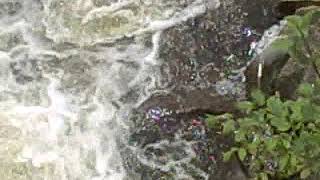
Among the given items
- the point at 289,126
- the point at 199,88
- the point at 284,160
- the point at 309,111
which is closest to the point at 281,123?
the point at 289,126

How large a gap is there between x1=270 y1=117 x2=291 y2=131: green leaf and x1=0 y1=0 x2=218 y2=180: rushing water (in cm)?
110

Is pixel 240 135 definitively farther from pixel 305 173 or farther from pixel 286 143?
pixel 305 173

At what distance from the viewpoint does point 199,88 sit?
13.0 feet

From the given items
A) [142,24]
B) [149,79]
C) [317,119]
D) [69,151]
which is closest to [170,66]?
[149,79]

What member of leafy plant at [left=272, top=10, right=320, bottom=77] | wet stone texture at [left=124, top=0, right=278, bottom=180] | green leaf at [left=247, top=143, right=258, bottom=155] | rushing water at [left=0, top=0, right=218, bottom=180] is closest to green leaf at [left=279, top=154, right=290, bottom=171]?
green leaf at [left=247, top=143, right=258, bottom=155]

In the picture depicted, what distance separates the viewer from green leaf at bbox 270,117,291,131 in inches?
113

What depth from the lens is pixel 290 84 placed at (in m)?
3.57

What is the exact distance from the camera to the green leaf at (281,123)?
288cm

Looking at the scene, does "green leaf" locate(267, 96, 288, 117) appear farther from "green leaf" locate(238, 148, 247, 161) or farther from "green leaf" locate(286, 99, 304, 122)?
"green leaf" locate(238, 148, 247, 161)

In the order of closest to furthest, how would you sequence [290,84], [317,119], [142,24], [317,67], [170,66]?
[317,119]
[317,67]
[290,84]
[170,66]
[142,24]

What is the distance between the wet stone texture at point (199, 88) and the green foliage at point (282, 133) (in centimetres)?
25

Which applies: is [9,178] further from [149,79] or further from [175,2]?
[175,2]

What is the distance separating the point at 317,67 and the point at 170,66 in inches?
50.2

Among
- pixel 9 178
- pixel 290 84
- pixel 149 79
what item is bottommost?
pixel 9 178
